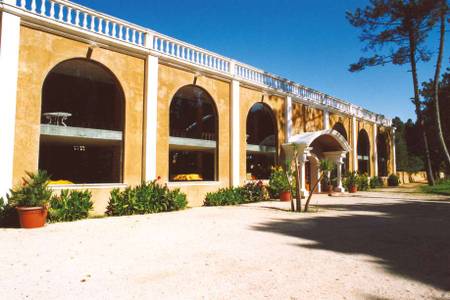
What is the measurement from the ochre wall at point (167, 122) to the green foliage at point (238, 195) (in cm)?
43

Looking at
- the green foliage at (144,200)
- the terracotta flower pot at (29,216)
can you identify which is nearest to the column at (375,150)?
the green foliage at (144,200)

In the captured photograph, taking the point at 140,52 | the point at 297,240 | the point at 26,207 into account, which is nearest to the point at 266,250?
the point at 297,240

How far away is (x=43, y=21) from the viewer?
10312 millimetres

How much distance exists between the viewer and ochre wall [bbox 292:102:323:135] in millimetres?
20953

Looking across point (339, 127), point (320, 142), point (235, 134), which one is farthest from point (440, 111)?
point (235, 134)

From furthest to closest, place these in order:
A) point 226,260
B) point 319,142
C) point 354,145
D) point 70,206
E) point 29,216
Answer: point 354,145 < point 319,142 < point 70,206 < point 29,216 < point 226,260

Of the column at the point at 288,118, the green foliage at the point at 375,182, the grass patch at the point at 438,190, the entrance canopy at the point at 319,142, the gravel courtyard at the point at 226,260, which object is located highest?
the column at the point at 288,118

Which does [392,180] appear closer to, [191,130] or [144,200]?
[191,130]

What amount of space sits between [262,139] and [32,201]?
14023 mm

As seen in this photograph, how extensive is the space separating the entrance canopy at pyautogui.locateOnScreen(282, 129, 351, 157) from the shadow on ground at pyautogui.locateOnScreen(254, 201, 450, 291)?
642 centimetres

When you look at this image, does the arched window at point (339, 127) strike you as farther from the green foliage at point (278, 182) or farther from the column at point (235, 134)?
the column at point (235, 134)

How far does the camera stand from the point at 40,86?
33.5ft

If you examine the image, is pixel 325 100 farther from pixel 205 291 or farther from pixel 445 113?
pixel 205 291

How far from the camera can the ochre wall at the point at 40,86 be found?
9766 mm
